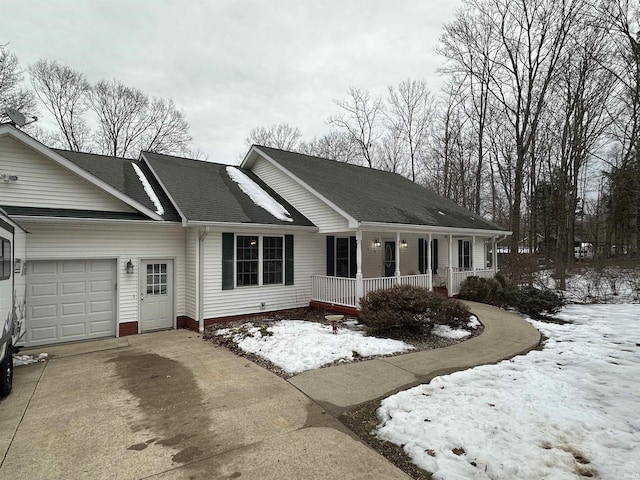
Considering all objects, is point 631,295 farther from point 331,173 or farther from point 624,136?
point 331,173

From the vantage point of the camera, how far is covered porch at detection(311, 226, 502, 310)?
10.3 metres

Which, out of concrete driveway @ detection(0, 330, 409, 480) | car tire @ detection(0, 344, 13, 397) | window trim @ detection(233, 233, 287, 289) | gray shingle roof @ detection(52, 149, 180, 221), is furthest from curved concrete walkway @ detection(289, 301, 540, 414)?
gray shingle roof @ detection(52, 149, 180, 221)

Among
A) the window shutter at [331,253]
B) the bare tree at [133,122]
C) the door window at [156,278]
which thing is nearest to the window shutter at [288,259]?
the window shutter at [331,253]

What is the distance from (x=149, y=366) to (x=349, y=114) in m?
23.7

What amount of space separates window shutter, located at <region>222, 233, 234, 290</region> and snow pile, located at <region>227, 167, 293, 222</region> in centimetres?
164

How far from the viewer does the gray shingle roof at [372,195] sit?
1073cm

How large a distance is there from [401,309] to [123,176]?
864cm

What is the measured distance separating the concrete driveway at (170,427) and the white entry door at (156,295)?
8.58 ft

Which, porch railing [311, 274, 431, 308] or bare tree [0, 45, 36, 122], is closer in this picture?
porch railing [311, 274, 431, 308]

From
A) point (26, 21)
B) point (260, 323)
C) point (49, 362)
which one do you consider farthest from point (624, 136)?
point (26, 21)

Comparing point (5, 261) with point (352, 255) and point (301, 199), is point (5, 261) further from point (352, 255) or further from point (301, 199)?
point (352, 255)

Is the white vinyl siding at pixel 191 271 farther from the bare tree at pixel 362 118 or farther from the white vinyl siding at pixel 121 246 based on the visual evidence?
the bare tree at pixel 362 118

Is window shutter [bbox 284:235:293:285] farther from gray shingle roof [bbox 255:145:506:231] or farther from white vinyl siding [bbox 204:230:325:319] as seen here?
gray shingle roof [bbox 255:145:506:231]

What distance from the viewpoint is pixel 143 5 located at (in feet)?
34.4
